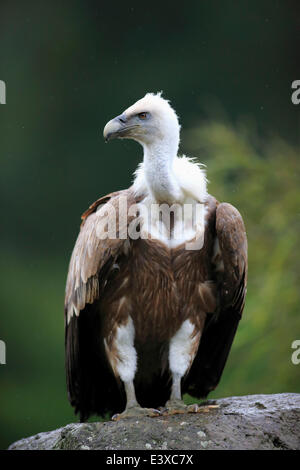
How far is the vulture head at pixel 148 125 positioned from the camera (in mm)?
4727

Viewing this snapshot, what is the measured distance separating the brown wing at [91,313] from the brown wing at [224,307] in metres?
0.50

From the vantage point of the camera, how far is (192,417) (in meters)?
4.54

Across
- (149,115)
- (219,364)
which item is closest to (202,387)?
(219,364)

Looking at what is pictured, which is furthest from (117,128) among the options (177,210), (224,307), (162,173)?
(224,307)

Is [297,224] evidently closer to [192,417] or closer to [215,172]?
[215,172]

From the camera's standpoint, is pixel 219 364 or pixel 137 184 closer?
pixel 137 184

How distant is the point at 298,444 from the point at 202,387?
1.03 meters

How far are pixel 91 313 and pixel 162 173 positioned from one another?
0.87 m

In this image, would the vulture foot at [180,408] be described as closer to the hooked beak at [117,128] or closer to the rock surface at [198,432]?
the rock surface at [198,432]

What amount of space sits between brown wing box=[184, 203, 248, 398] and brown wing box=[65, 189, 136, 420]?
0.50m

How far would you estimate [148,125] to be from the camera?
15.5ft

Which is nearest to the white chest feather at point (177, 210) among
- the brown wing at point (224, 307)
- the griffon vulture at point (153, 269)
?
the griffon vulture at point (153, 269)

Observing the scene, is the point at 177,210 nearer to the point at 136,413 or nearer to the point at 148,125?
the point at 148,125

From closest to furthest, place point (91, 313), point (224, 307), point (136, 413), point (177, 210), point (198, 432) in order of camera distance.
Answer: point (198, 432)
point (136, 413)
point (177, 210)
point (91, 313)
point (224, 307)
